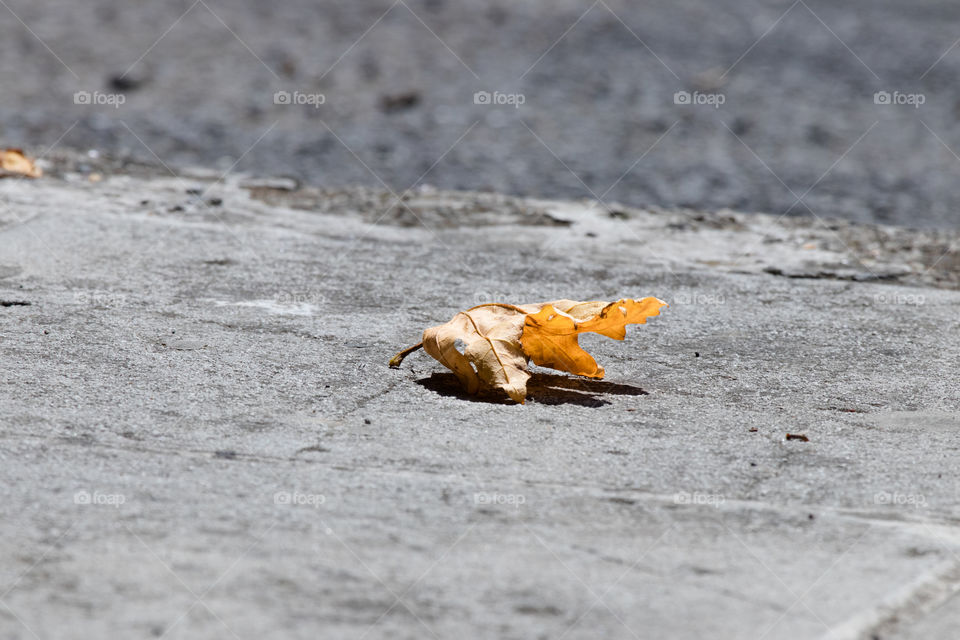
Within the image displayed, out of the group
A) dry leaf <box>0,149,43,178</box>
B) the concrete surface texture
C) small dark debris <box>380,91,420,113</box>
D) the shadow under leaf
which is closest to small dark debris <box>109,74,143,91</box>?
small dark debris <box>380,91,420,113</box>

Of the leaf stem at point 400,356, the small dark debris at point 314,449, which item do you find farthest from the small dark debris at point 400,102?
the small dark debris at point 314,449

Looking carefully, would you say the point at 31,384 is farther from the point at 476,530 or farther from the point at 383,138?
the point at 383,138

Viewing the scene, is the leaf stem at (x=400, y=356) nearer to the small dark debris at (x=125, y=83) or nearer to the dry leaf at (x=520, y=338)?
the dry leaf at (x=520, y=338)

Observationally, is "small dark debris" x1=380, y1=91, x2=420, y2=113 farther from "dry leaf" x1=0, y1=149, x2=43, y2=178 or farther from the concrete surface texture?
the concrete surface texture

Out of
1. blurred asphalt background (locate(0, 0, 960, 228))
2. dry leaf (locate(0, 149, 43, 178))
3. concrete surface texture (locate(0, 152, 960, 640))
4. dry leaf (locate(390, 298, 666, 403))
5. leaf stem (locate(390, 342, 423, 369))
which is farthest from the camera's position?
blurred asphalt background (locate(0, 0, 960, 228))

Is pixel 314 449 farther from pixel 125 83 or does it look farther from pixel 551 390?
pixel 125 83

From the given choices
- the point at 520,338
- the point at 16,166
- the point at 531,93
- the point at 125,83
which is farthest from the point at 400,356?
the point at 125,83
